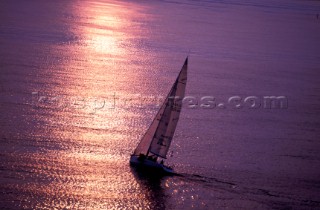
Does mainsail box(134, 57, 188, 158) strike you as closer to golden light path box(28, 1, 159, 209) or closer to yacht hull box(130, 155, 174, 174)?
yacht hull box(130, 155, 174, 174)

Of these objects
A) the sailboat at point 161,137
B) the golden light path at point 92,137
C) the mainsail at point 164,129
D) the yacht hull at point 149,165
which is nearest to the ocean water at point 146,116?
the golden light path at point 92,137

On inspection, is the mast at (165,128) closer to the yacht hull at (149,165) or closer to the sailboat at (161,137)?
the sailboat at (161,137)

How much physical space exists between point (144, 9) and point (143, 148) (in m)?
62.4

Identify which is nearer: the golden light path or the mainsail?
the golden light path

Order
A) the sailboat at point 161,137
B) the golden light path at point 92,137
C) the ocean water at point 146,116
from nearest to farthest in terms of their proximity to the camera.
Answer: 1. the golden light path at point 92,137
2. the ocean water at point 146,116
3. the sailboat at point 161,137

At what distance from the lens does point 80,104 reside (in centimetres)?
3766

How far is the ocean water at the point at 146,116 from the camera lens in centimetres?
2741

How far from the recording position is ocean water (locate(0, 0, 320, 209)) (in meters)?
27.4

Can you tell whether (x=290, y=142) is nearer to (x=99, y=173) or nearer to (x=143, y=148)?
(x=143, y=148)

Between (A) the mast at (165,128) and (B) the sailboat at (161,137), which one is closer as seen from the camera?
(B) the sailboat at (161,137)

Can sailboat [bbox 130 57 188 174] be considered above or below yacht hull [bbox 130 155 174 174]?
above

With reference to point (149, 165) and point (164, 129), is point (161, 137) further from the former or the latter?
point (149, 165)

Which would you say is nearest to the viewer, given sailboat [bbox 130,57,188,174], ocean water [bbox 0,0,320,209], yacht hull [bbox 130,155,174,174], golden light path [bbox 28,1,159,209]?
golden light path [bbox 28,1,159,209]

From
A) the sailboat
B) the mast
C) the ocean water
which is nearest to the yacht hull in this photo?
the sailboat
